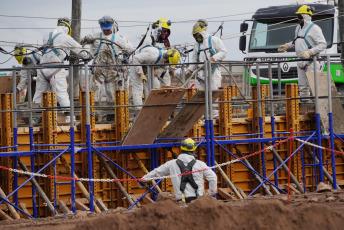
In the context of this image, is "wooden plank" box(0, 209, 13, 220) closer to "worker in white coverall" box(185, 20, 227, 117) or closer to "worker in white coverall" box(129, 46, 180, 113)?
"worker in white coverall" box(129, 46, 180, 113)

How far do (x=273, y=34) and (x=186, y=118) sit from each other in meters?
11.4

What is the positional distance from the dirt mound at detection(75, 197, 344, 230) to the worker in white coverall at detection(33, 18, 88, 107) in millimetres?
7390

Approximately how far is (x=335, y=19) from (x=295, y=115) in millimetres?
→ 8722

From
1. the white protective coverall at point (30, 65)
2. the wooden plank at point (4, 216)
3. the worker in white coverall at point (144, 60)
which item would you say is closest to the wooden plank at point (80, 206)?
the wooden plank at point (4, 216)

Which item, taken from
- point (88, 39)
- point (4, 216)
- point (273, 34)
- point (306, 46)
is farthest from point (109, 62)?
point (273, 34)

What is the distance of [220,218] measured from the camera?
37.4ft

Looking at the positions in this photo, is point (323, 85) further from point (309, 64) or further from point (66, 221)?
point (66, 221)

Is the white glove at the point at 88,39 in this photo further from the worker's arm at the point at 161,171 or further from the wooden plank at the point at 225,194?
the worker's arm at the point at 161,171

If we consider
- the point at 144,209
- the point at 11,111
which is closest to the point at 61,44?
the point at 11,111

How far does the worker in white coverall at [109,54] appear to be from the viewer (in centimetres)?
2075

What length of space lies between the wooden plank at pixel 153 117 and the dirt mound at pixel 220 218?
4.75m

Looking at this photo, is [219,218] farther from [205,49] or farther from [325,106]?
[205,49]

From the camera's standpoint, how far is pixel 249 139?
17891mm

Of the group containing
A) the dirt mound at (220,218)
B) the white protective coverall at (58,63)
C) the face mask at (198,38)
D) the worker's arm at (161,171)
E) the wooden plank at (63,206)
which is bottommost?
the wooden plank at (63,206)
